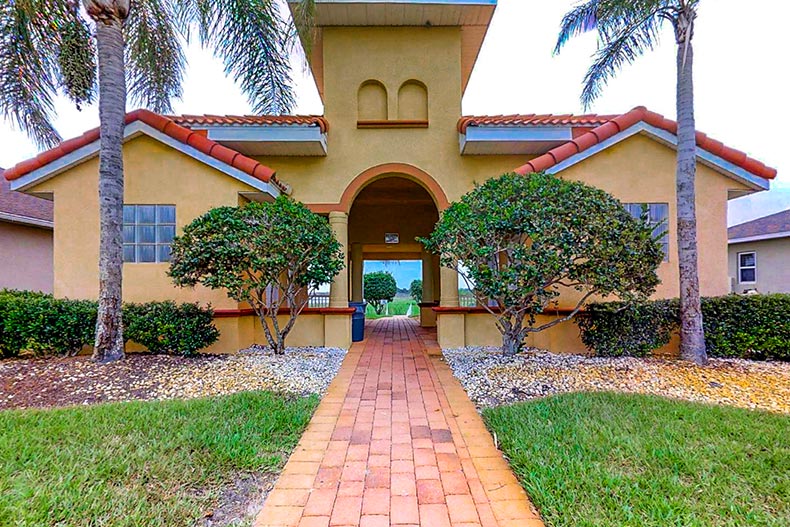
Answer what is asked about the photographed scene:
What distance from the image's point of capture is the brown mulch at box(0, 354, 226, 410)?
19.0 feet

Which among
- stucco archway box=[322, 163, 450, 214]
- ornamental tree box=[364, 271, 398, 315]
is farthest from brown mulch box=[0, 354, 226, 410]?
ornamental tree box=[364, 271, 398, 315]

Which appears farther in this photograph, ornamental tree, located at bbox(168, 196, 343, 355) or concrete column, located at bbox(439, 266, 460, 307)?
concrete column, located at bbox(439, 266, 460, 307)

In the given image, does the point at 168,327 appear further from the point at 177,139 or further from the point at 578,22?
the point at 578,22

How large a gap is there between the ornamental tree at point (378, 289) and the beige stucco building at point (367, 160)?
13565 millimetres

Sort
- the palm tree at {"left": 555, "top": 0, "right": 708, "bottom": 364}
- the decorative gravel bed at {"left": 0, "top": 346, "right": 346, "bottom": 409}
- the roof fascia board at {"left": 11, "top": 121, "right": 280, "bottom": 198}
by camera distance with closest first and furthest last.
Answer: the decorative gravel bed at {"left": 0, "top": 346, "right": 346, "bottom": 409} < the palm tree at {"left": 555, "top": 0, "right": 708, "bottom": 364} < the roof fascia board at {"left": 11, "top": 121, "right": 280, "bottom": 198}

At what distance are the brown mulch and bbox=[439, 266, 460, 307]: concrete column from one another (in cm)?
574

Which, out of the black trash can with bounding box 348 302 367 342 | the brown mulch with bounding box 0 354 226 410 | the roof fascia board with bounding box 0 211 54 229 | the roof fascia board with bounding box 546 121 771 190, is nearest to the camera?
the brown mulch with bounding box 0 354 226 410

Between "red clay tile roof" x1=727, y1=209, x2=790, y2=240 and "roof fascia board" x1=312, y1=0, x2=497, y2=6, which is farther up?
"roof fascia board" x1=312, y1=0, x2=497, y2=6

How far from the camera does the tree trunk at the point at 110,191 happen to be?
24.2 feet

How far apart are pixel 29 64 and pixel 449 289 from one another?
11174 mm

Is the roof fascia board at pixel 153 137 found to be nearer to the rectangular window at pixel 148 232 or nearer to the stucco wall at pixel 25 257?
the rectangular window at pixel 148 232

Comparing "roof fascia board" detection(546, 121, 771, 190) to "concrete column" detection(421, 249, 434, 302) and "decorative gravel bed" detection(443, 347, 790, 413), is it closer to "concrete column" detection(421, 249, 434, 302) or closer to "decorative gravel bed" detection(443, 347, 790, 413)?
"decorative gravel bed" detection(443, 347, 790, 413)

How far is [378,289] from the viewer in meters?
24.4

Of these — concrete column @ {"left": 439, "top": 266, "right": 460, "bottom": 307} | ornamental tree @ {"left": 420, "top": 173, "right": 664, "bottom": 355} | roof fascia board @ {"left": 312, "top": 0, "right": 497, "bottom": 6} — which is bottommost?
concrete column @ {"left": 439, "top": 266, "right": 460, "bottom": 307}
